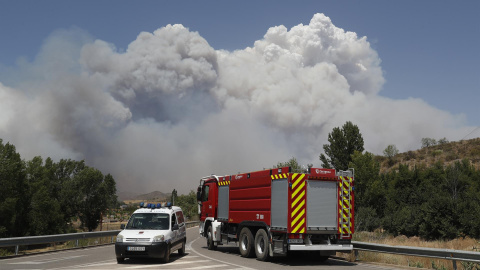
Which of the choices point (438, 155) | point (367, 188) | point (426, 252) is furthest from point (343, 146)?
point (426, 252)

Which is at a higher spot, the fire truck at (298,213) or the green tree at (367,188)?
the green tree at (367,188)

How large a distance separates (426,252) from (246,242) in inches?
255

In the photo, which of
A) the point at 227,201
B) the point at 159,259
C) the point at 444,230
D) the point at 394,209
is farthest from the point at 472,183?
the point at 159,259

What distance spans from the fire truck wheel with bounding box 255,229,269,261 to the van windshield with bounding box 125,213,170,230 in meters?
3.26

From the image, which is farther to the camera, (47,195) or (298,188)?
(47,195)

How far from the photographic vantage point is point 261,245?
14.8 metres

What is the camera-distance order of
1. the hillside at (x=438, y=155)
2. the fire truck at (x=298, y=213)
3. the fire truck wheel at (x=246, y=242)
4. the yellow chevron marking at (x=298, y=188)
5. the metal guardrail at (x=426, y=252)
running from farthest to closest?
the hillside at (x=438, y=155), the fire truck wheel at (x=246, y=242), the yellow chevron marking at (x=298, y=188), the fire truck at (x=298, y=213), the metal guardrail at (x=426, y=252)

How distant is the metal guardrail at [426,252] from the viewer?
424 inches

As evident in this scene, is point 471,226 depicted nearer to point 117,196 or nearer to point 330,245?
point 330,245

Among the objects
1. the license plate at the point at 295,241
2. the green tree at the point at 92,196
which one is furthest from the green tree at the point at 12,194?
the license plate at the point at 295,241

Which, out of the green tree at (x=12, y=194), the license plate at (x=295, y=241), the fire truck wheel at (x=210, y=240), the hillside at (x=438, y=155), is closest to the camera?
the license plate at (x=295, y=241)

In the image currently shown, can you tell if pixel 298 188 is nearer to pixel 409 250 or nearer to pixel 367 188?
pixel 409 250

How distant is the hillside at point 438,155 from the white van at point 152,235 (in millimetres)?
62985

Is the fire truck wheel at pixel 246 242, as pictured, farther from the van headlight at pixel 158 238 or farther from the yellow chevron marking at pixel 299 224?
the van headlight at pixel 158 238
